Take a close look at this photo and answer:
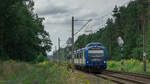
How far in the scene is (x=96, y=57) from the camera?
1183 inches

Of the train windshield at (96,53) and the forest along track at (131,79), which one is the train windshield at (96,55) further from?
the forest along track at (131,79)

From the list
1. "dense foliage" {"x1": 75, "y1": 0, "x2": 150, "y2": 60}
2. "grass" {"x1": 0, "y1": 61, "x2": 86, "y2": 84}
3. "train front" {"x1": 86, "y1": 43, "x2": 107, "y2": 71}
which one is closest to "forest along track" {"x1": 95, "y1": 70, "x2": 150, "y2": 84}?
"grass" {"x1": 0, "y1": 61, "x2": 86, "y2": 84}

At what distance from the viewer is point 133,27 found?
2849 inches

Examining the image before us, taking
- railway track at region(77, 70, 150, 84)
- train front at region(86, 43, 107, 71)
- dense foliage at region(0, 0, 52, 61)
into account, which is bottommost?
railway track at region(77, 70, 150, 84)

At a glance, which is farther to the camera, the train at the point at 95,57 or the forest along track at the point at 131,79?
the train at the point at 95,57

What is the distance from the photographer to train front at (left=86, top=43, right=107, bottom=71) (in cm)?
2990

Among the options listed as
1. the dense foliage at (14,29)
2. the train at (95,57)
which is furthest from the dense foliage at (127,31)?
the train at (95,57)

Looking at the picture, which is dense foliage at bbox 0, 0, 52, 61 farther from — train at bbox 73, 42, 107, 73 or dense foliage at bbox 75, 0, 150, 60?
dense foliage at bbox 75, 0, 150, 60

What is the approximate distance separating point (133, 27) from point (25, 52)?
4232 cm

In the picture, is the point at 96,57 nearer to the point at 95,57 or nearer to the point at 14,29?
the point at 95,57

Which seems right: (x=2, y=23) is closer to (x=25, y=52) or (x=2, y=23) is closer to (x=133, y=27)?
(x=25, y=52)

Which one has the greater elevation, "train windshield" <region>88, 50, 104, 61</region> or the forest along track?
"train windshield" <region>88, 50, 104, 61</region>

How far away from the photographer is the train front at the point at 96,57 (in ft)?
98.1

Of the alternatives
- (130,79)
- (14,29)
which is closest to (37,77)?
(130,79)
